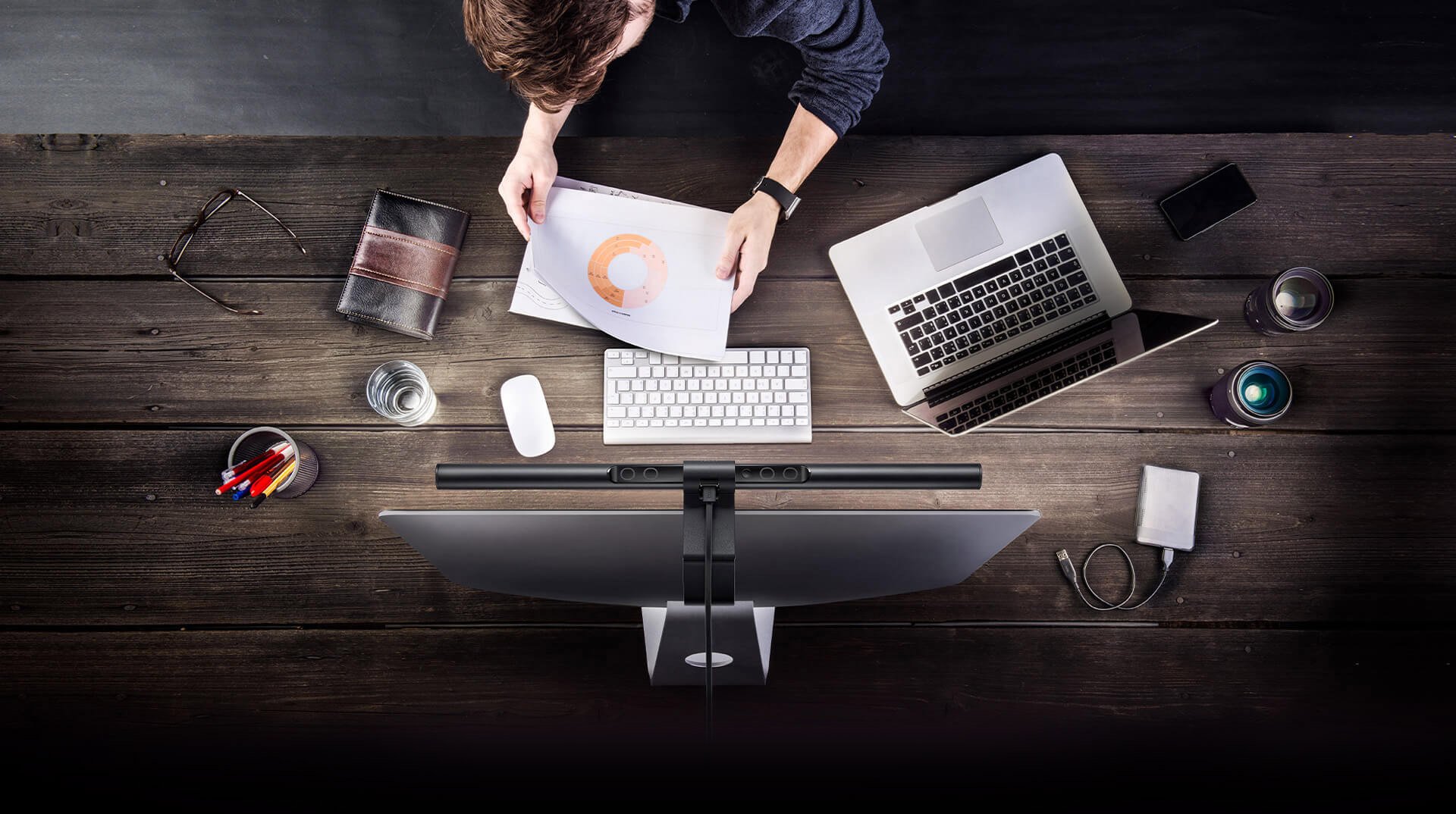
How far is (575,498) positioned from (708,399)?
0.94 feet

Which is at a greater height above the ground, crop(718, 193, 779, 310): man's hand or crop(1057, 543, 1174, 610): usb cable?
crop(718, 193, 779, 310): man's hand

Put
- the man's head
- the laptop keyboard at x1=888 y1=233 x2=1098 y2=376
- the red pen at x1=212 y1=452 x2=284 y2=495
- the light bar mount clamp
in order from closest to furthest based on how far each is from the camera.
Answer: the light bar mount clamp < the man's head < the red pen at x1=212 y1=452 x2=284 y2=495 < the laptop keyboard at x1=888 y1=233 x2=1098 y2=376

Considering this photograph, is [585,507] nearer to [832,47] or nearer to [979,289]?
[979,289]

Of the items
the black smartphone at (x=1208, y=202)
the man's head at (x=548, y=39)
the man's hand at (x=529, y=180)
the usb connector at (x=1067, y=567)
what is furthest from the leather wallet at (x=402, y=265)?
the black smartphone at (x=1208, y=202)

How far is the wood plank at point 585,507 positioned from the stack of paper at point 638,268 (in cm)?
20

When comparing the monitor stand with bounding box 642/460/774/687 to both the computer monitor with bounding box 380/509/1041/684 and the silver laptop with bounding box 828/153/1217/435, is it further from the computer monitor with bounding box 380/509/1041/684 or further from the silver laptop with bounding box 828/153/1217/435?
the silver laptop with bounding box 828/153/1217/435

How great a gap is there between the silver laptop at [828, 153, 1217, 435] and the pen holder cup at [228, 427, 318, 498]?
37.4 inches

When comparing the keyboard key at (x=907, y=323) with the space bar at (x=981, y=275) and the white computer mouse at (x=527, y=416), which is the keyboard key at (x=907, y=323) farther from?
the white computer mouse at (x=527, y=416)

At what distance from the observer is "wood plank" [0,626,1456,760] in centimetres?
116

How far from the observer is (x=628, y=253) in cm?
115

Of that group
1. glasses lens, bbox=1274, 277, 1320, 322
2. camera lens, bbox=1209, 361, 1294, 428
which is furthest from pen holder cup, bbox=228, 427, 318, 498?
glasses lens, bbox=1274, 277, 1320, 322

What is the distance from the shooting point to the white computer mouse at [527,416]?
1147 mm

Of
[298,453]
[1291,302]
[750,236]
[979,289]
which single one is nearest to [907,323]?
[979,289]

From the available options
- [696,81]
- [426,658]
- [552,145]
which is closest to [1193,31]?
[696,81]
